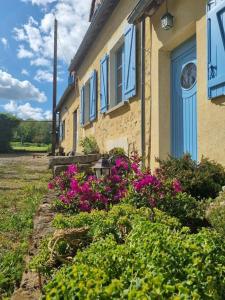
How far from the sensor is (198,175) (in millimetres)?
4312

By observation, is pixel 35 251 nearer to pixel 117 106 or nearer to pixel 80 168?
pixel 80 168

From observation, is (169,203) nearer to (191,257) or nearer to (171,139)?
(191,257)

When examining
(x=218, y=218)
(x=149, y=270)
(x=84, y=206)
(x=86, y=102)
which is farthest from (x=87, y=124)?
(x=149, y=270)

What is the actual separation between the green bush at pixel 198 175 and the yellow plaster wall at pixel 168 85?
17 cm

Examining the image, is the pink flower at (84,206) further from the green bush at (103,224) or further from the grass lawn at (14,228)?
the green bush at (103,224)

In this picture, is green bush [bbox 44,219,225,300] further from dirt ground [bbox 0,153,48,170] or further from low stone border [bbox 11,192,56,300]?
dirt ground [bbox 0,153,48,170]

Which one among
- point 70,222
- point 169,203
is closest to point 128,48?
point 169,203

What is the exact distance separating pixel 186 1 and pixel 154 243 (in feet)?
14.2

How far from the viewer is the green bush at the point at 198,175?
425 centimetres

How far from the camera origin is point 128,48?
7.52 meters

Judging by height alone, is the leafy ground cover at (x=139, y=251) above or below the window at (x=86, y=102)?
below

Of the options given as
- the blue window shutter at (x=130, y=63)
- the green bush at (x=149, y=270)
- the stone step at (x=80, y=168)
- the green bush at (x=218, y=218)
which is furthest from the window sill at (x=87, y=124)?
the green bush at (x=149, y=270)

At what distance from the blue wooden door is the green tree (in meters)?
25.0

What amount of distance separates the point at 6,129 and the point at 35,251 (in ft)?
95.3
